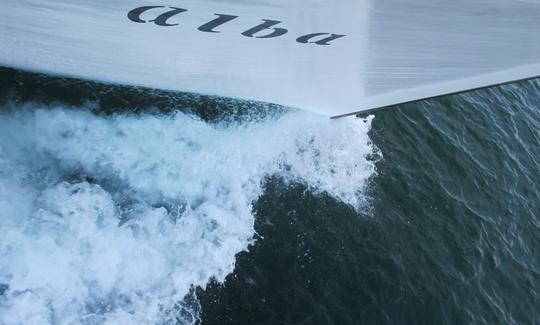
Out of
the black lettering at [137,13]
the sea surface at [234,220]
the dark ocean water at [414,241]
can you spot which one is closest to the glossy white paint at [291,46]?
the black lettering at [137,13]

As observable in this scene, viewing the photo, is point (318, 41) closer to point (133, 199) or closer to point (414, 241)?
point (133, 199)

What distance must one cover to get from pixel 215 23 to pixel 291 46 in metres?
1.22

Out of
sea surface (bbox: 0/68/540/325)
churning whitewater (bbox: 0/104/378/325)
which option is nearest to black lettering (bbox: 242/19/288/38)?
sea surface (bbox: 0/68/540/325)

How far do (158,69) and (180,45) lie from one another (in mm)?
643

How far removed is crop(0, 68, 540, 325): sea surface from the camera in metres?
6.25

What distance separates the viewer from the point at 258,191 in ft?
25.9

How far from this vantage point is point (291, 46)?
663cm

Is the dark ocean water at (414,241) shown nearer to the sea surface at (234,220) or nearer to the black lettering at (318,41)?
the sea surface at (234,220)

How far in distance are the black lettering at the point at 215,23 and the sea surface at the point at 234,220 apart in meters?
1.84

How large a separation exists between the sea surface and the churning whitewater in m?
0.02

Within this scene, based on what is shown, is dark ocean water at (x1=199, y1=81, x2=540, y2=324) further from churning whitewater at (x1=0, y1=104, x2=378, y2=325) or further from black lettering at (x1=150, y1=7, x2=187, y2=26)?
black lettering at (x1=150, y1=7, x2=187, y2=26)

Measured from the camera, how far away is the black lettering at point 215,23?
238 inches

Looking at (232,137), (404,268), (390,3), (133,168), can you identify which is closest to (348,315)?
(404,268)

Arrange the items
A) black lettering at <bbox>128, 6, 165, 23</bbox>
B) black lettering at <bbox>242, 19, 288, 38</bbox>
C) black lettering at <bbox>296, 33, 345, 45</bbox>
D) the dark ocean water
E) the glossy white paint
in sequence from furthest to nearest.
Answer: the dark ocean water < black lettering at <bbox>296, 33, 345, 45</bbox> < black lettering at <bbox>242, 19, 288, 38</bbox> < the glossy white paint < black lettering at <bbox>128, 6, 165, 23</bbox>
